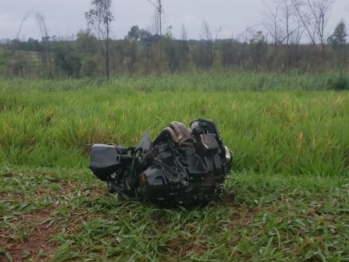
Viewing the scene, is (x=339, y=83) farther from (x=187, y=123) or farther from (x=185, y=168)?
(x=185, y=168)

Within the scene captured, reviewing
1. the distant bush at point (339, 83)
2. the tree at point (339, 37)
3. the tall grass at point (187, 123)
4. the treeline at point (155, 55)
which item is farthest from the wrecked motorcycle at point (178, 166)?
the tree at point (339, 37)

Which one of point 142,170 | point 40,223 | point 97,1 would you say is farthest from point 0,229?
point 97,1

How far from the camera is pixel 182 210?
6.27 feet

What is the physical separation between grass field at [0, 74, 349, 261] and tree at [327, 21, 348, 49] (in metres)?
12.2

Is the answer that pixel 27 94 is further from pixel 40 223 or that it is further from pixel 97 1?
pixel 97 1

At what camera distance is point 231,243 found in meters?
1.68

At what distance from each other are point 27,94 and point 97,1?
921 cm

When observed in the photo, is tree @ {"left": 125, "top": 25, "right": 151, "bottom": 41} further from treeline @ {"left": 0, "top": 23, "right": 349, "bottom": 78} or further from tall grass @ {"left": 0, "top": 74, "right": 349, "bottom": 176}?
tall grass @ {"left": 0, "top": 74, "right": 349, "bottom": 176}

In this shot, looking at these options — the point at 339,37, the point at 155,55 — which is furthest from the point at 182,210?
the point at 339,37

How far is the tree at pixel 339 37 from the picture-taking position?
15.3 metres

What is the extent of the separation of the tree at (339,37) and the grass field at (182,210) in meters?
12.2

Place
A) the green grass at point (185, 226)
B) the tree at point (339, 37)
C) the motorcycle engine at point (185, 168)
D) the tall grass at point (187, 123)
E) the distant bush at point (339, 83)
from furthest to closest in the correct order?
the tree at point (339, 37), the distant bush at point (339, 83), the tall grass at point (187, 123), the motorcycle engine at point (185, 168), the green grass at point (185, 226)

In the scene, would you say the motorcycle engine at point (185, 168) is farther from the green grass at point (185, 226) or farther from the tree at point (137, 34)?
the tree at point (137, 34)

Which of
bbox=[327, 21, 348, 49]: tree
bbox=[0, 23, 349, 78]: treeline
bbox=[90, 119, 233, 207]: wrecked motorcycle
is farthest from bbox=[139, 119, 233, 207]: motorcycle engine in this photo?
bbox=[327, 21, 348, 49]: tree
